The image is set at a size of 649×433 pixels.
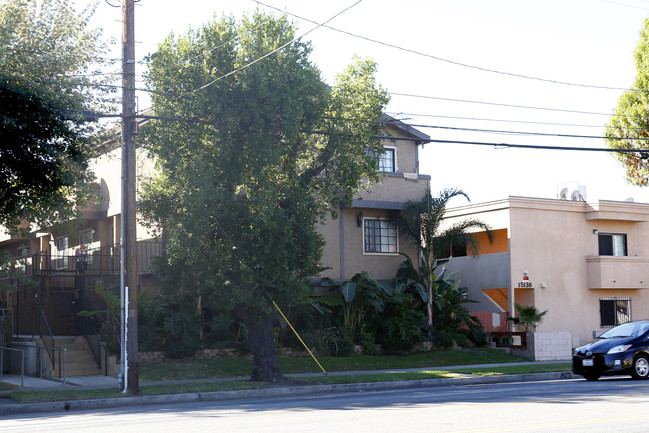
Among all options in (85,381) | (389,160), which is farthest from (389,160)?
(85,381)

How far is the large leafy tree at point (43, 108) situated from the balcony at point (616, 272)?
67.8 feet

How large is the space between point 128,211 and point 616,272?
2219cm

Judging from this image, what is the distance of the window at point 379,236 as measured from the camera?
28.8 meters

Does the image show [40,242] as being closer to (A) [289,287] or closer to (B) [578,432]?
(A) [289,287]

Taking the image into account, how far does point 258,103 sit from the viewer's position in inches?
739

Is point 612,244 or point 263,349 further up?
point 612,244

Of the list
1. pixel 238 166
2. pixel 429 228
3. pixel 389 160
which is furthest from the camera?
pixel 389 160

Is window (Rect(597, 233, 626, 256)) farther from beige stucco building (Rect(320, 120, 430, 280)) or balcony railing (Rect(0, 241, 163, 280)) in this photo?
balcony railing (Rect(0, 241, 163, 280))

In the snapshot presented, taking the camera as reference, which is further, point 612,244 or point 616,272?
point 612,244

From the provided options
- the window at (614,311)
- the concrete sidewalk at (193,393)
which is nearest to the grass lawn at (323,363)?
the concrete sidewalk at (193,393)

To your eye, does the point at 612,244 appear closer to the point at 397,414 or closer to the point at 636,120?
the point at 636,120

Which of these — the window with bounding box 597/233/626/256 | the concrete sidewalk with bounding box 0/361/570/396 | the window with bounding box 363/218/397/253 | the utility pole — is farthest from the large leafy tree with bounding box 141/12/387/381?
the window with bounding box 597/233/626/256

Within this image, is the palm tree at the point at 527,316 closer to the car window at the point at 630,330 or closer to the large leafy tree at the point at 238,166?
the car window at the point at 630,330

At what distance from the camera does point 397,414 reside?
39.9 feet
